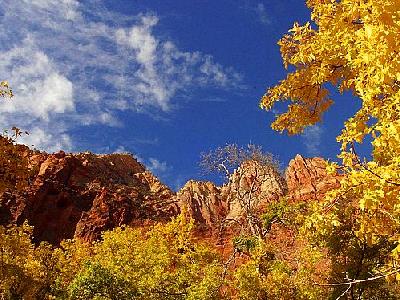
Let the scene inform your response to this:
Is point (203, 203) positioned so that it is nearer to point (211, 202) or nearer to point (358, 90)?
point (211, 202)

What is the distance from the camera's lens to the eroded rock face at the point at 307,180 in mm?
71250

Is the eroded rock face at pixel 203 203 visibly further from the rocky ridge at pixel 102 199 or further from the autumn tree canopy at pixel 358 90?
the autumn tree canopy at pixel 358 90

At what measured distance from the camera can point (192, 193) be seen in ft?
282

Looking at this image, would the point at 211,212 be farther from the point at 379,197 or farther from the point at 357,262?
the point at 379,197

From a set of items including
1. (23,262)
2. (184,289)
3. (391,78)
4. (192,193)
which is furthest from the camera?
(192,193)

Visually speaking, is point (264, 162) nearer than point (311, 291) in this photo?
No

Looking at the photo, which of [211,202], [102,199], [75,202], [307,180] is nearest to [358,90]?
[307,180]

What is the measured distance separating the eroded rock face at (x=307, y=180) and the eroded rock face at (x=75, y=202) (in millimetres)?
21330

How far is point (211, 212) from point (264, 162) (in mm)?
50964

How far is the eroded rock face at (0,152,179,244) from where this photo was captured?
241 feet

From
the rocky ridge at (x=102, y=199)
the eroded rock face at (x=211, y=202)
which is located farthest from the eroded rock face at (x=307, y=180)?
the eroded rock face at (x=211, y=202)

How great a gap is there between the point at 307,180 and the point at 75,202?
130 ft

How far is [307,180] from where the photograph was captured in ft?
252

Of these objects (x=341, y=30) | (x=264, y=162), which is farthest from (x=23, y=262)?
(x=341, y=30)
